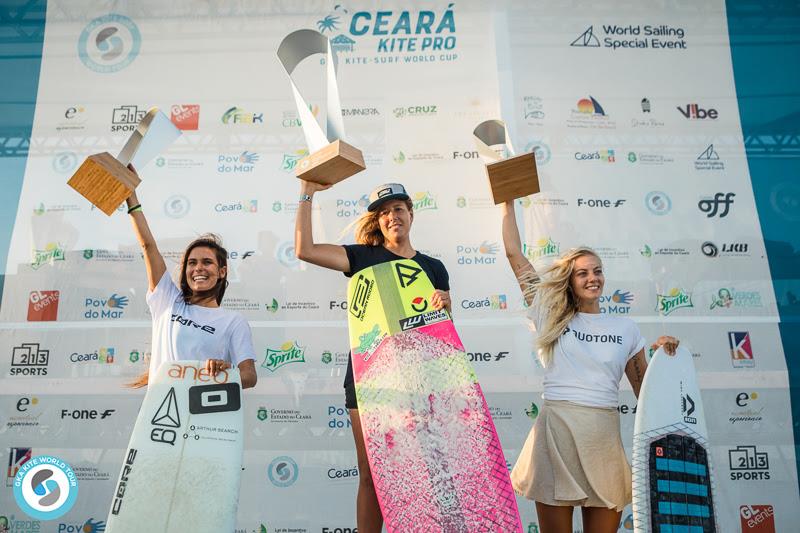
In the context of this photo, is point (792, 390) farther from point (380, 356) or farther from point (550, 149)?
point (380, 356)

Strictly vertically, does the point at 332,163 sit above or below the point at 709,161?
below

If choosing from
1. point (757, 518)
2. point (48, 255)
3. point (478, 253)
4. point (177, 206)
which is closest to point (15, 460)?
point (48, 255)

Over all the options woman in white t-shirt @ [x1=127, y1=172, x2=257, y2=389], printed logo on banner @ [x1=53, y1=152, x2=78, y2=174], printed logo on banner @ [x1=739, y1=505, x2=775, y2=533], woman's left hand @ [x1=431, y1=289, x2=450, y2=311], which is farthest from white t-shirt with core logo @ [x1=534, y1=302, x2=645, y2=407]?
printed logo on banner @ [x1=53, y1=152, x2=78, y2=174]

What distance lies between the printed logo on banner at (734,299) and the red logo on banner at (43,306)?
3842mm

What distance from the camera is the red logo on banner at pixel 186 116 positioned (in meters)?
3.57

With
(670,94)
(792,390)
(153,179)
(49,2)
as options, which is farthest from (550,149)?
(49,2)

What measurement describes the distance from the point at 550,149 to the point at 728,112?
3.78 feet

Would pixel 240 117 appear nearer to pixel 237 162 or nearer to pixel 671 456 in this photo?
pixel 237 162

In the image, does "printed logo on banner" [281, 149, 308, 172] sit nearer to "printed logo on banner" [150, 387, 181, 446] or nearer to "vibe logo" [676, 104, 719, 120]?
"printed logo on banner" [150, 387, 181, 446]

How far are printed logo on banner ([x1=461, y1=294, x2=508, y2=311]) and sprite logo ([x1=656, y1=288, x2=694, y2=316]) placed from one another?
0.90 m

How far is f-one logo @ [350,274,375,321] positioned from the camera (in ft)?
7.23

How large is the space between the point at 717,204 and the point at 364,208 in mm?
2128

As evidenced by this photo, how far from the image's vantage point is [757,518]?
3084mm

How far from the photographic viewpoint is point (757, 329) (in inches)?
129
